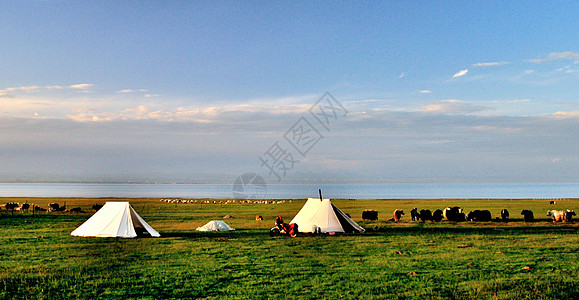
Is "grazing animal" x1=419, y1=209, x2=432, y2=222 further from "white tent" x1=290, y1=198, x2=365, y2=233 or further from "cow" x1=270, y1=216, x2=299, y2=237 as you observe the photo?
"cow" x1=270, y1=216, x2=299, y2=237

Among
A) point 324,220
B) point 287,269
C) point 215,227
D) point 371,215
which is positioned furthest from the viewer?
point 371,215

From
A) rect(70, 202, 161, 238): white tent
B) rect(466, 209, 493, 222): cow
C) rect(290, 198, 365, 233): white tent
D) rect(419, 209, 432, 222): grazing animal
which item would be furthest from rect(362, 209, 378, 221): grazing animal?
rect(70, 202, 161, 238): white tent

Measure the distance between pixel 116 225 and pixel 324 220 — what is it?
561 inches

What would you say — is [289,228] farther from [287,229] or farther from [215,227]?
[215,227]

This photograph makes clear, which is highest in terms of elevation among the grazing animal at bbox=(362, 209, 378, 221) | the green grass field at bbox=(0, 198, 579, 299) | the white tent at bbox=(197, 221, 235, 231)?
the grazing animal at bbox=(362, 209, 378, 221)

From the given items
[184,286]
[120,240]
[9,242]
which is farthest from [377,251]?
[9,242]

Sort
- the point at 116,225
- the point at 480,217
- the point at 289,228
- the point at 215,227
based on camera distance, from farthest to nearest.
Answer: the point at 480,217
the point at 215,227
the point at 289,228
the point at 116,225

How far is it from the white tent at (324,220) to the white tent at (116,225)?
10.5m

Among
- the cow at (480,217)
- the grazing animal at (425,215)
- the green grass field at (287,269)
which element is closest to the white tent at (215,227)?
the green grass field at (287,269)

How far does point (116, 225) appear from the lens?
3030 cm

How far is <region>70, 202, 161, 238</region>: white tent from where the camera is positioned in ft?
98.3

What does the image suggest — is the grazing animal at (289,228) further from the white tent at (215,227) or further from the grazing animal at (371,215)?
the grazing animal at (371,215)

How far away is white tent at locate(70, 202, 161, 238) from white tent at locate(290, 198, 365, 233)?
10468mm

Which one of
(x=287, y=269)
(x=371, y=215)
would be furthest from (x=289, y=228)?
(x=371, y=215)
